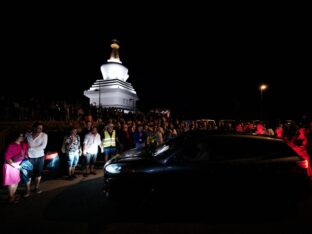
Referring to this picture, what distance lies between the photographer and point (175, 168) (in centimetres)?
461

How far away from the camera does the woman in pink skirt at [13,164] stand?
208 inches

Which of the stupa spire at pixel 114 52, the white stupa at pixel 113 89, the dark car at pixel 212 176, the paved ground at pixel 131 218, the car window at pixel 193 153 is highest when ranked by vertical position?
the stupa spire at pixel 114 52

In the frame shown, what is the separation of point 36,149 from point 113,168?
259 centimetres

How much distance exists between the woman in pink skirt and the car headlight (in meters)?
2.22

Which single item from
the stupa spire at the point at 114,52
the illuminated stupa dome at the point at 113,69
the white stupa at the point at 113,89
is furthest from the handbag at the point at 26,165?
the stupa spire at the point at 114,52

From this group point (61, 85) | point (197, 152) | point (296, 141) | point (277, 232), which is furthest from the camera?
point (61, 85)

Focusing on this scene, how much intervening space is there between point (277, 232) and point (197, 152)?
89.9 inches

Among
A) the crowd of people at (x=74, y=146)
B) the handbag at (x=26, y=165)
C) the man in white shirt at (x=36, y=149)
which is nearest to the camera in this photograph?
the crowd of people at (x=74, y=146)

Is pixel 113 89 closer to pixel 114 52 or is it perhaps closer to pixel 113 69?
pixel 113 69

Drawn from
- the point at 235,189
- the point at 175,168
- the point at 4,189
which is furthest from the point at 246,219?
the point at 4,189

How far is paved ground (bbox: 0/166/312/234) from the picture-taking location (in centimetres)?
411

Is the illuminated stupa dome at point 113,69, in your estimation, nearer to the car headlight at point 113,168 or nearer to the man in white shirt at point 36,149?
the man in white shirt at point 36,149

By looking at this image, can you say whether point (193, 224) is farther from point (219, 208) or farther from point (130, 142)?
point (130, 142)

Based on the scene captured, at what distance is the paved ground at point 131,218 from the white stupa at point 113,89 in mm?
36727
